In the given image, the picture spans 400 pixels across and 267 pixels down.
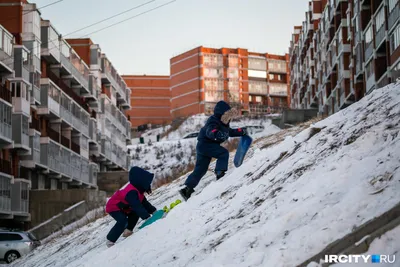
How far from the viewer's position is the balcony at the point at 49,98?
4847 centimetres

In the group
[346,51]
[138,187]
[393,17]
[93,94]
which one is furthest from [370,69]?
[138,187]

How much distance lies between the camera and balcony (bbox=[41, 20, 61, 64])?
157 feet

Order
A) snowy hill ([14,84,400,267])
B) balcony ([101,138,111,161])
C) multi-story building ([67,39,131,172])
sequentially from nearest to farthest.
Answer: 1. snowy hill ([14,84,400,267])
2. multi-story building ([67,39,131,172])
3. balcony ([101,138,111,161])

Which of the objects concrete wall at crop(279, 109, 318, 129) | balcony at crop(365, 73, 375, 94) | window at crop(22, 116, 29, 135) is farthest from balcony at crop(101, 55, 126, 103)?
balcony at crop(365, 73, 375, 94)

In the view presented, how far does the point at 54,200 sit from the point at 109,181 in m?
18.3

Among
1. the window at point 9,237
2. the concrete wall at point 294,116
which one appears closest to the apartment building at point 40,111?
the window at point 9,237

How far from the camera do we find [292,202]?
7543 mm

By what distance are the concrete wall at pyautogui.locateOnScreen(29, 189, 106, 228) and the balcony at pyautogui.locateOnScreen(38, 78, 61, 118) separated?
19.0 feet

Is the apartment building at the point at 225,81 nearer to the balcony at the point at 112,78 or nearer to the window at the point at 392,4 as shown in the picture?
the balcony at the point at 112,78

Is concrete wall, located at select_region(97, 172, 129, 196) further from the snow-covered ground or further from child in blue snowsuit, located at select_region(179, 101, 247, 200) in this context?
child in blue snowsuit, located at select_region(179, 101, 247, 200)

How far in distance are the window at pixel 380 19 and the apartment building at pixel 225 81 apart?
2570 inches

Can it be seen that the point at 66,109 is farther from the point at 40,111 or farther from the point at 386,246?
the point at 386,246

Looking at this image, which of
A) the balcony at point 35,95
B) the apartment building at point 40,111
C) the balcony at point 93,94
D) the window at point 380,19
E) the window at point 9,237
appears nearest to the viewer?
the window at point 9,237

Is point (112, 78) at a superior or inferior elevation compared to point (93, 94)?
superior
